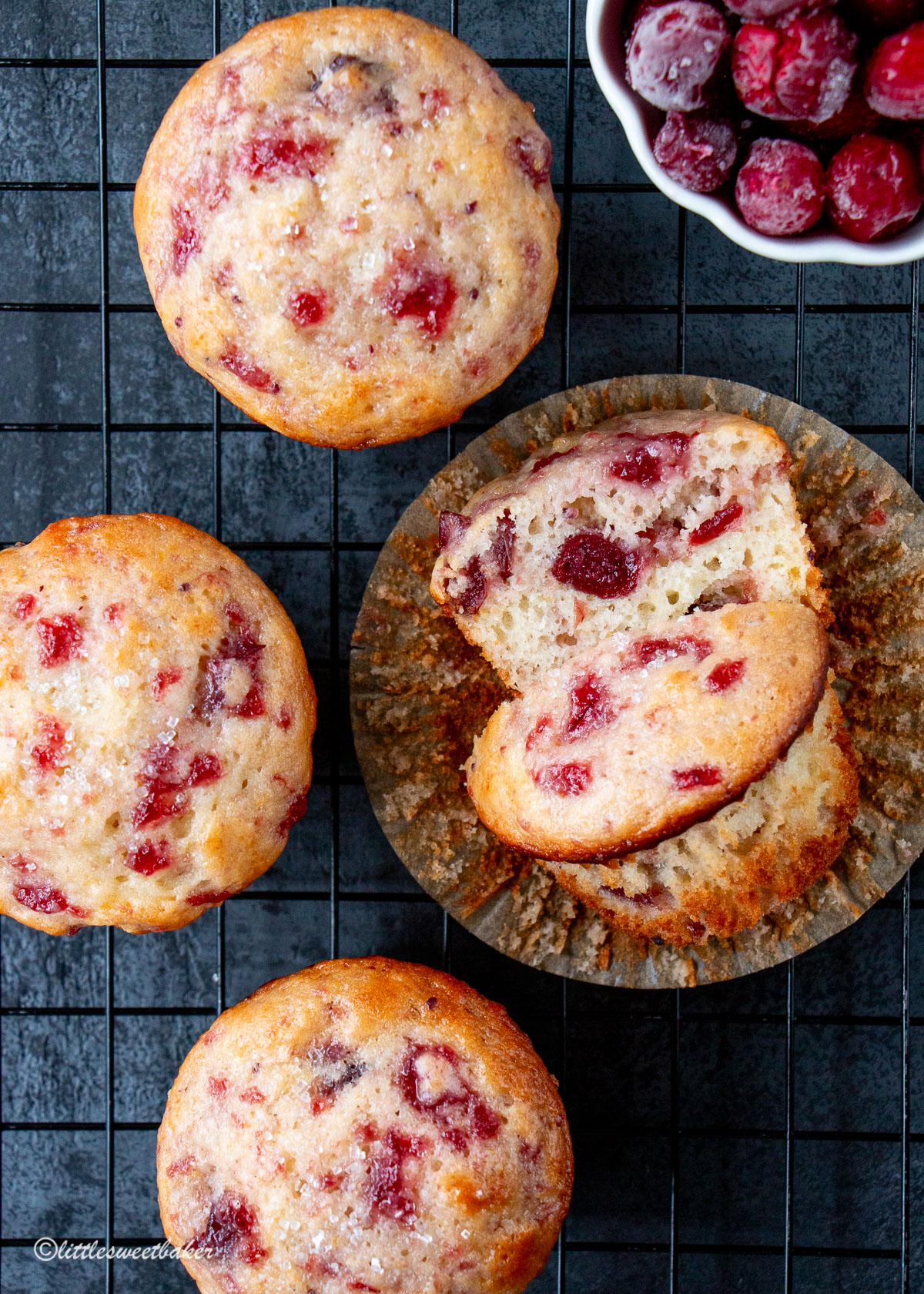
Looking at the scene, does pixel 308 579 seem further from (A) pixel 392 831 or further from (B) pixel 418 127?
(B) pixel 418 127

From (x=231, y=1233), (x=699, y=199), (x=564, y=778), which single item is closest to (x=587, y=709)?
(x=564, y=778)

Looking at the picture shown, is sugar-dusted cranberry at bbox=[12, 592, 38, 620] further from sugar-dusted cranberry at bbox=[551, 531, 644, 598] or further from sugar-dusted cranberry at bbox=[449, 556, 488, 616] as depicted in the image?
sugar-dusted cranberry at bbox=[551, 531, 644, 598]

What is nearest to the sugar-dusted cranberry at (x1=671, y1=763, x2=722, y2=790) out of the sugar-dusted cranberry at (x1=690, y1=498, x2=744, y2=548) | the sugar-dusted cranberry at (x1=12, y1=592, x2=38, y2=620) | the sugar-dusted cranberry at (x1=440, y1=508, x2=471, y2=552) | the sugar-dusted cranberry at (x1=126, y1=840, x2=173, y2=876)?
the sugar-dusted cranberry at (x1=690, y1=498, x2=744, y2=548)

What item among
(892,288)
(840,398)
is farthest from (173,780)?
(892,288)

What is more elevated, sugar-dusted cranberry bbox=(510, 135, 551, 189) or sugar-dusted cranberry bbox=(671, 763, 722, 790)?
sugar-dusted cranberry bbox=(510, 135, 551, 189)

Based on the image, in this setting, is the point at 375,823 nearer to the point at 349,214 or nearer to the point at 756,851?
the point at 756,851

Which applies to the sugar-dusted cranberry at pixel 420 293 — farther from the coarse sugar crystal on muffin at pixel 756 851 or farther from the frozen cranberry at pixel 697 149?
the coarse sugar crystal on muffin at pixel 756 851
